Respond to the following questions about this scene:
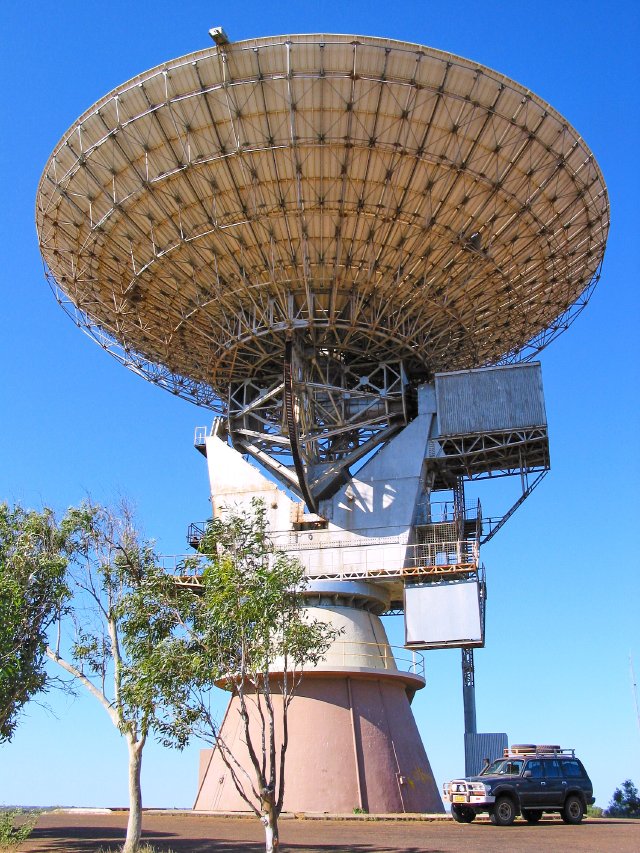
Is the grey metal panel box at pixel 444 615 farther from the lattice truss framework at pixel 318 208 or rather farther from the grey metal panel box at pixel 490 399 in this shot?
the lattice truss framework at pixel 318 208

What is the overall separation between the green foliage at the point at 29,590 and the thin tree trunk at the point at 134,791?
119 inches

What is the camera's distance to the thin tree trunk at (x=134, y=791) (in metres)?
15.8

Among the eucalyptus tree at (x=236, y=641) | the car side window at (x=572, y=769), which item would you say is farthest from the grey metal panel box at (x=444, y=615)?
the eucalyptus tree at (x=236, y=641)

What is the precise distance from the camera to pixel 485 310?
29969mm

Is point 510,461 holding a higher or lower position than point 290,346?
lower

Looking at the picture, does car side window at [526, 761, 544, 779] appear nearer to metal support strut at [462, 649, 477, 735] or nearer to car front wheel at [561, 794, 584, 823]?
car front wheel at [561, 794, 584, 823]

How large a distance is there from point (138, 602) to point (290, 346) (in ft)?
47.0

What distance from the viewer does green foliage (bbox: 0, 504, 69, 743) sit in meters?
18.1

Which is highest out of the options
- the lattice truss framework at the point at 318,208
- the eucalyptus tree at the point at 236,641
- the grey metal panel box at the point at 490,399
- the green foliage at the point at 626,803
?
the lattice truss framework at the point at 318,208

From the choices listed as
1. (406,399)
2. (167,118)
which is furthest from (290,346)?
(167,118)

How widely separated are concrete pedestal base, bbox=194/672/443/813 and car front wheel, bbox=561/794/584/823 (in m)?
6.96

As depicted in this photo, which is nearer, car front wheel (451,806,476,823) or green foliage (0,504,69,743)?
green foliage (0,504,69,743)

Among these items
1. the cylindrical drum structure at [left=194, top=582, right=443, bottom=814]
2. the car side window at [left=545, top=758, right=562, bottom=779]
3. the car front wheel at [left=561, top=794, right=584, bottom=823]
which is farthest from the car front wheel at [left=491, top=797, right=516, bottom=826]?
the cylindrical drum structure at [left=194, top=582, right=443, bottom=814]

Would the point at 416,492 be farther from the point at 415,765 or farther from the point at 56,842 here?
the point at 56,842
